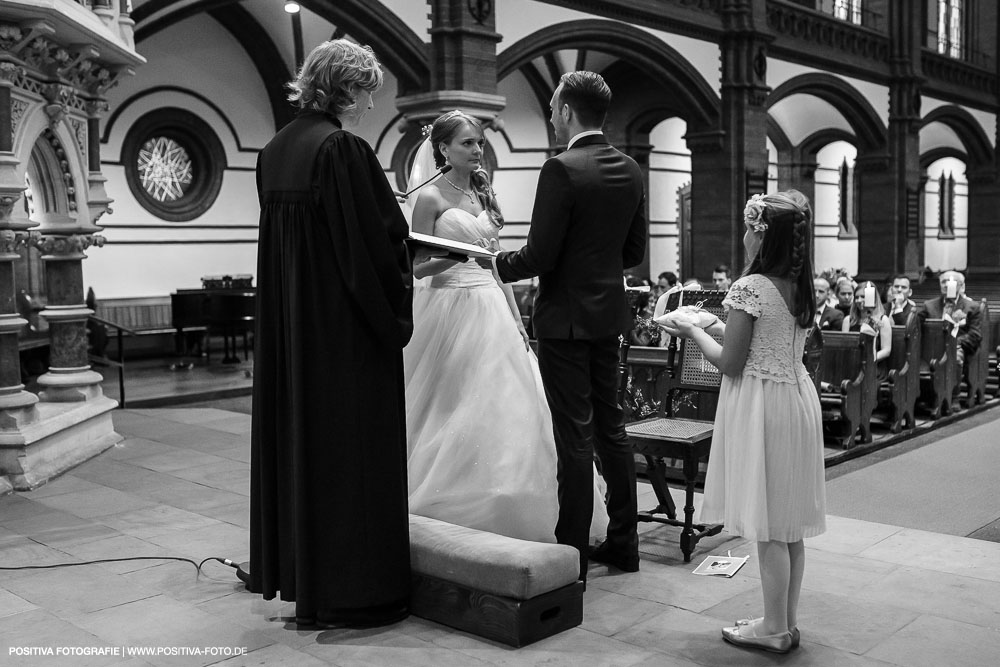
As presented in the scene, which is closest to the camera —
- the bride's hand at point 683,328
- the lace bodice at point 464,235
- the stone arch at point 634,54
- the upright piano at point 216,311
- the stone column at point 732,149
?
the bride's hand at point 683,328

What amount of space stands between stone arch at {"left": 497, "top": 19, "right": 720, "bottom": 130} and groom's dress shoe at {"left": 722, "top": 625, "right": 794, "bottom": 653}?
7.92m

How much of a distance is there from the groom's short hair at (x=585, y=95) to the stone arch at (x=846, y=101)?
430 inches

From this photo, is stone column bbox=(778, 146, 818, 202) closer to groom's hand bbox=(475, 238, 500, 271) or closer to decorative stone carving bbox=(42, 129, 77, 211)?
decorative stone carving bbox=(42, 129, 77, 211)

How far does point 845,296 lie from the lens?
8.43m

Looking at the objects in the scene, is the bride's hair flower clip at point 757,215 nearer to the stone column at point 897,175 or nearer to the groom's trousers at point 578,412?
the groom's trousers at point 578,412

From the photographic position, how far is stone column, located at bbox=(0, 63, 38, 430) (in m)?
5.00

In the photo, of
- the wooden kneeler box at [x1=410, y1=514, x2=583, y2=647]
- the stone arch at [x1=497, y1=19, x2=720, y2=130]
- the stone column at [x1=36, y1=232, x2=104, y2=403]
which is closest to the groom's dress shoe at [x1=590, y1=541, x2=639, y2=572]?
the wooden kneeler box at [x1=410, y1=514, x2=583, y2=647]

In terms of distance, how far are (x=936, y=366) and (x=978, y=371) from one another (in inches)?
44.1

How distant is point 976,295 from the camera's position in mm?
14883

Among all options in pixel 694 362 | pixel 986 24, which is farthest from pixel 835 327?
pixel 986 24

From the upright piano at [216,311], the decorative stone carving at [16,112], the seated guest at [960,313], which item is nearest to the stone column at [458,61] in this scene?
the upright piano at [216,311]

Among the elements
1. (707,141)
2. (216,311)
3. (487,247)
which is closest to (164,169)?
(216,311)

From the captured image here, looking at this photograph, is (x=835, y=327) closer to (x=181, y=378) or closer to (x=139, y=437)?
(x=139, y=437)

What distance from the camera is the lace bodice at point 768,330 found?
2.79 metres
